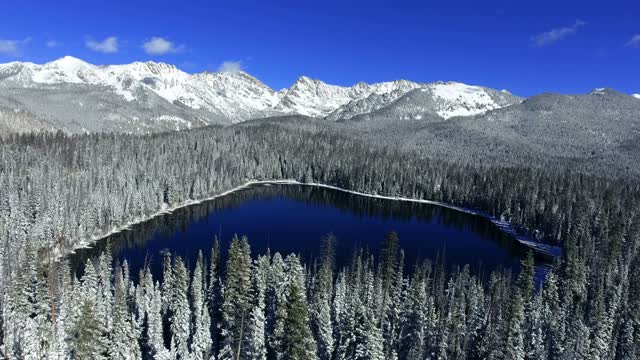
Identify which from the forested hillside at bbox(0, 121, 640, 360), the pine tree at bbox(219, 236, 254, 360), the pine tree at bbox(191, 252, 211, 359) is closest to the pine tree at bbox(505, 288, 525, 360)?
the forested hillside at bbox(0, 121, 640, 360)

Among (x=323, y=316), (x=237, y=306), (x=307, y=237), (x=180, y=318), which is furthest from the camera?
(x=307, y=237)

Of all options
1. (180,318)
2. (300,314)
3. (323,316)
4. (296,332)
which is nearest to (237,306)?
(180,318)

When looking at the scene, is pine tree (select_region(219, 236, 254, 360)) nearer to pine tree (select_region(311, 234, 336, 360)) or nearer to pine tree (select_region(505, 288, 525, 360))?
pine tree (select_region(311, 234, 336, 360))

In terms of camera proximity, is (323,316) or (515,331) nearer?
(323,316)

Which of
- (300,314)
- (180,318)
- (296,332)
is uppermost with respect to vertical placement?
(300,314)

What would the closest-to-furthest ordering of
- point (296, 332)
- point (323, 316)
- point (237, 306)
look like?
point (296, 332) → point (323, 316) → point (237, 306)

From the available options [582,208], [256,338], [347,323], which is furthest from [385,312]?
[582,208]

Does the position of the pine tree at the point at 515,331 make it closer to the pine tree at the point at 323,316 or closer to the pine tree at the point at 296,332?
the pine tree at the point at 323,316

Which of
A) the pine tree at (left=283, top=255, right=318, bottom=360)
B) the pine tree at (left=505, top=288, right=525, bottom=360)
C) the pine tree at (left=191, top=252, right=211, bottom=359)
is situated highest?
the pine tree at (left=283, top=255, right=318, bottom=360)

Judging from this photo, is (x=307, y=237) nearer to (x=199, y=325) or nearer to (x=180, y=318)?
(x=180, y=318)

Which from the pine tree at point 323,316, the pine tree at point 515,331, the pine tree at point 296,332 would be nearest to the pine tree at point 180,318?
the pine tree at point 323,316

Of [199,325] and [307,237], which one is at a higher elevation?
[199,325]

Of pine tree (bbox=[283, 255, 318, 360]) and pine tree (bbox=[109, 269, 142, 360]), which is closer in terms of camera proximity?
pine tree (bbox=[283, 255, 318, 360])
